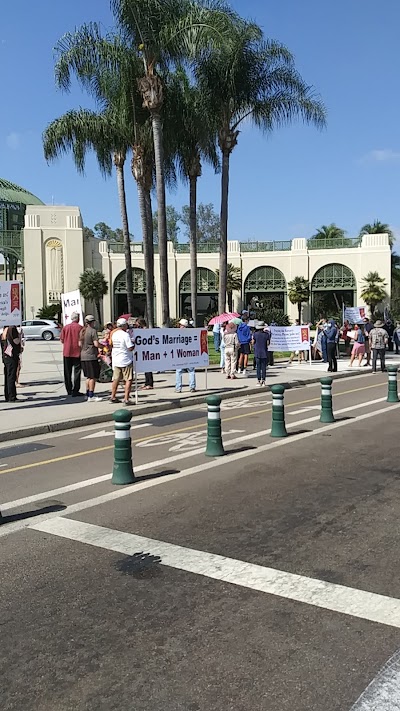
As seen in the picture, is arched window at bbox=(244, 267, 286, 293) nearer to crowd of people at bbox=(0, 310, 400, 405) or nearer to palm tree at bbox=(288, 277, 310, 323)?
palm tree at bbox=(288, 277, 310, 323)

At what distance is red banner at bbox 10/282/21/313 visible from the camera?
1353cm

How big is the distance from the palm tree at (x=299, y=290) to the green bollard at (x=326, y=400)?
157 ft

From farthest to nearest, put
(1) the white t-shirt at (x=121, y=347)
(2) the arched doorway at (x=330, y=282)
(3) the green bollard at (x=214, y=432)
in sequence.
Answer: (2) the arched doorway at (x=330, y=282)
(1) the white t-shirt at (x=121, y=347)
(3) the green bollard at (x=214, y=432)

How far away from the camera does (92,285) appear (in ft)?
189

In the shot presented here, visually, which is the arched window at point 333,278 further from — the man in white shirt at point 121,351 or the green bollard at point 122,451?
the green bollard at point 122,451

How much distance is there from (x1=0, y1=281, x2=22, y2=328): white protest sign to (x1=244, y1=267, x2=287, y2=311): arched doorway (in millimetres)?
46817

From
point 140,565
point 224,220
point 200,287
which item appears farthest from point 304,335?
point 200,287

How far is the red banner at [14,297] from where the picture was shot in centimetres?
1353

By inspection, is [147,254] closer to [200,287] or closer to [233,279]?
[233,279]

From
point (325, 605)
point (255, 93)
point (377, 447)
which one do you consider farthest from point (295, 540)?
point (255, 93)

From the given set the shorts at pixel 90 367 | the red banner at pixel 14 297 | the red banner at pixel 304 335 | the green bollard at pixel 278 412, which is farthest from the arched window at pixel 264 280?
the green bollard at pixel 278 412

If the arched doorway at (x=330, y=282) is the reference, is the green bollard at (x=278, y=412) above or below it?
below

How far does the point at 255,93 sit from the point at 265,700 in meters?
25.1

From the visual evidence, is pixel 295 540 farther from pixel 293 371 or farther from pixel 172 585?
pixel 293 371
